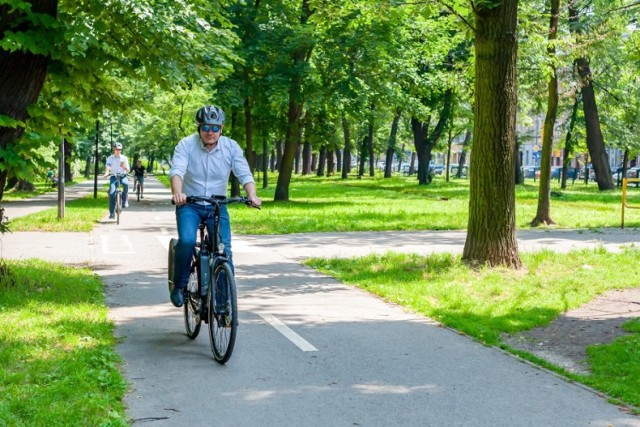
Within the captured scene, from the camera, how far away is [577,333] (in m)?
8.38

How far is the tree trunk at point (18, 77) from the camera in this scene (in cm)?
932

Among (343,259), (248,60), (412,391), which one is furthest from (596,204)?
(412,391)

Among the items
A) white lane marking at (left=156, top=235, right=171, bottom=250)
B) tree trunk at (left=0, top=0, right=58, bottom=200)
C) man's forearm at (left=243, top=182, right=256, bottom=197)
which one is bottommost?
white lane marking at (left=156, top=235, right=171, bottom=250)

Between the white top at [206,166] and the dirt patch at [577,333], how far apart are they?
114 inches

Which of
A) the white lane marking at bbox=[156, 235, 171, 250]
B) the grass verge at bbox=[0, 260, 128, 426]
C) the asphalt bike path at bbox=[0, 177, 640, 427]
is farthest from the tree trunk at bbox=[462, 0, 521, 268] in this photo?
the white lane marking at bbox=[156, 235, 171, 250]

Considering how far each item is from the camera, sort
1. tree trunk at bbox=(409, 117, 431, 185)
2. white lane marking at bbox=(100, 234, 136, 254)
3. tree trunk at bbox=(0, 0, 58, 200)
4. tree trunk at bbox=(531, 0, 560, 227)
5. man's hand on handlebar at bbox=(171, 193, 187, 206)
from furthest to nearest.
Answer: tree trunk at bbox=(409, 117, 431, 185)
tree trunk at bbox=(531, 0, 560, 227)
white lane marking at bbox=(100, 234, 136, 254)
tree trunk at bbox=(0, 0, 58, 200)
man's hand on handlebar at bbox=(171, 193, 187, 206)

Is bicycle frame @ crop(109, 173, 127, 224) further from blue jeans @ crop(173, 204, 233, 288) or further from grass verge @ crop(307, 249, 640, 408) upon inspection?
blue jeans @ crop(173, 204, 233, 288)

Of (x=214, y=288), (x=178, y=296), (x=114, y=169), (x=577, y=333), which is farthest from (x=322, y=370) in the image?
(x=114, y=169)

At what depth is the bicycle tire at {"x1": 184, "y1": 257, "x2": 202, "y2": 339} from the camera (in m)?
7.38

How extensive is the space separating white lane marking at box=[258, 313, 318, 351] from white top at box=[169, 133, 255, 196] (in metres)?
1.41

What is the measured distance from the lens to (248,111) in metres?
32.8

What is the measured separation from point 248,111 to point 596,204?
12603 mm

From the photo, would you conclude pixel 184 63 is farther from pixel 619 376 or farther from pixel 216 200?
pixel 619 376

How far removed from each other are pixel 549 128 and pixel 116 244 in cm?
985
